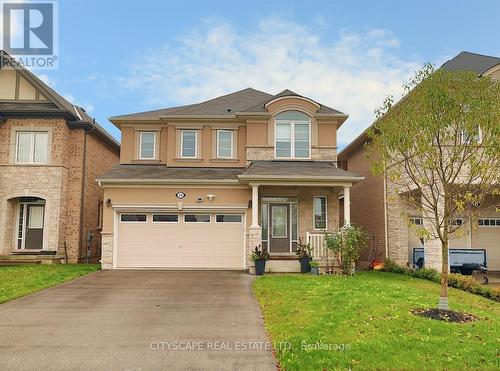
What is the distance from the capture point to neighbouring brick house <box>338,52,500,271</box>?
15.0 m

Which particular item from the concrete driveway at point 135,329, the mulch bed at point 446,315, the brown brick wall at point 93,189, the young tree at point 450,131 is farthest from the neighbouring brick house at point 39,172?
the mulch bed at point 446,315

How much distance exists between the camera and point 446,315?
7.63 m

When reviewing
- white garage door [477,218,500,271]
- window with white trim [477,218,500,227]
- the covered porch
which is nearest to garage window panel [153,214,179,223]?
the covered porch

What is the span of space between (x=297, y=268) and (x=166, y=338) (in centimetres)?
851

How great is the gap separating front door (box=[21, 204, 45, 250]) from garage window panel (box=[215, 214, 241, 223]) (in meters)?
7.78

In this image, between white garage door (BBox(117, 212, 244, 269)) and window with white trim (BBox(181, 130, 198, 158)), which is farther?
window with white trim (BBox(181, 130, 198, 158))

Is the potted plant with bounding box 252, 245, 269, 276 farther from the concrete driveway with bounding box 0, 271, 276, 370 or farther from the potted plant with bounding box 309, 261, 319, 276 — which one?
the concrete driveway with bounding box 0, 271, 276, 370

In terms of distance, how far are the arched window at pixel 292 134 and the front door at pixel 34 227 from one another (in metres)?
10.4

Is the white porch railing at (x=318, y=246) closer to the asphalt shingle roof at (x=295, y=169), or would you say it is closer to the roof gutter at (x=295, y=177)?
the roof gutter at (x=295, y=177)

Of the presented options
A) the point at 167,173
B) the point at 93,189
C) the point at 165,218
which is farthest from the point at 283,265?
the point at 93,189

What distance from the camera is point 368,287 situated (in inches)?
430

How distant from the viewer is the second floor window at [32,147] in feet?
58.3

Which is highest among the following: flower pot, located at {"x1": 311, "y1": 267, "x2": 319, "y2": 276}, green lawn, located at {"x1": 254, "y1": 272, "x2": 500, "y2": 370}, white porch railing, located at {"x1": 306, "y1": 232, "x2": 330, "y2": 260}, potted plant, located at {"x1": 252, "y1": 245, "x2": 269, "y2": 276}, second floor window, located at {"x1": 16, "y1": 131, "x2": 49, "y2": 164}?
second floor window, located at {"x1": 16, "y1": 131, "x2": 49, "y2": 164}

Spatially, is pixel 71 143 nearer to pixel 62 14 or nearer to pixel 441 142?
pixel 62 14
